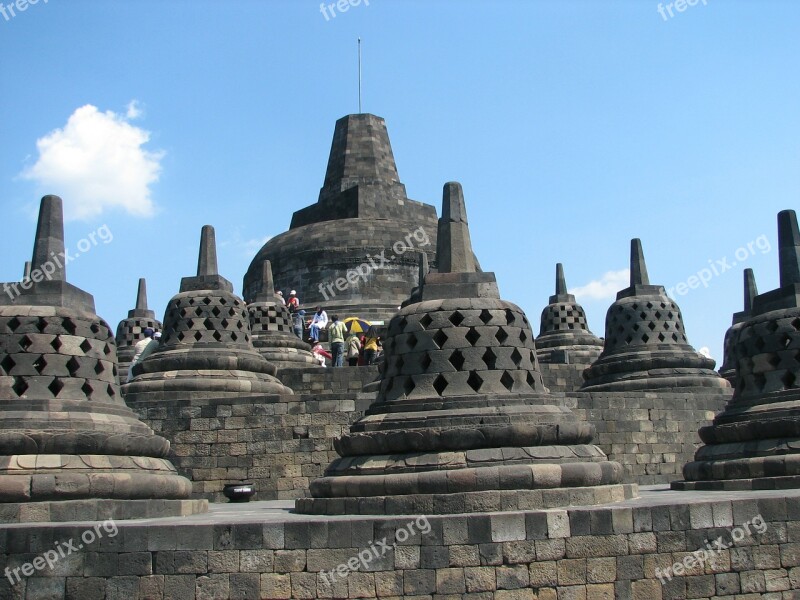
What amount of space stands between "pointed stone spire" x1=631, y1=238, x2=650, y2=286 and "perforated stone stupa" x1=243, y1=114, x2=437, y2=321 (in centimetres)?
857

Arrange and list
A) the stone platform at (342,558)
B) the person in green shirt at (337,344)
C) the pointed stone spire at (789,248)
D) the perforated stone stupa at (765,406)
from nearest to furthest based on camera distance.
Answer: the stone platform at (342,558)
the perforated stone stupa at (765,406)
the pointed stone spire at (789,248)
the person in green shirt at (337,344)

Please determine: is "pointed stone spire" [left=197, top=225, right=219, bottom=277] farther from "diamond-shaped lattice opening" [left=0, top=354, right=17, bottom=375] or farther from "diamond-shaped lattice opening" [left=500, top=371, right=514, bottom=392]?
"diamond-shaped lattice opening" [left=500, top=371, right=514, bottom=392]

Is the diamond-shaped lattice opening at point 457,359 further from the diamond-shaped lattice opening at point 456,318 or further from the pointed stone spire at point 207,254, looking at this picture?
the pointed stone spire at point 207,254

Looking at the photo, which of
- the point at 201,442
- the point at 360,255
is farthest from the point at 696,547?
the point at 360,255

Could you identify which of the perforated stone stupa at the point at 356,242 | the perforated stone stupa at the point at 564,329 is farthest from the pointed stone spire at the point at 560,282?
the perforated stone stupa at the point at 356,242

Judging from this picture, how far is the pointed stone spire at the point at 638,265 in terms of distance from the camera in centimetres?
2141

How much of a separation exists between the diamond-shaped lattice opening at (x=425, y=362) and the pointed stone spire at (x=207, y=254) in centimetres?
976

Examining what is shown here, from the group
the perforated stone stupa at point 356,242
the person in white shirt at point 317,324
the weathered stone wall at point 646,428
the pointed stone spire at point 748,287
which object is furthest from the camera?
the perforated stone stupa at point 356,242

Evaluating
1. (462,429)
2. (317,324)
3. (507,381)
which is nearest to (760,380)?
(507,381)

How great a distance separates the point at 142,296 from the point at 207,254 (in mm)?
11362

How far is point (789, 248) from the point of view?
1289 cm

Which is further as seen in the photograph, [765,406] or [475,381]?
[765,406]

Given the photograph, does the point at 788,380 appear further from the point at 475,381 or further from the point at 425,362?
the point at 425,362

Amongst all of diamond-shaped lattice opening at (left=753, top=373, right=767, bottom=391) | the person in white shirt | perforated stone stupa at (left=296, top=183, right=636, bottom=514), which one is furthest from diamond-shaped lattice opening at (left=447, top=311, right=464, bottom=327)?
the person in white shirt
